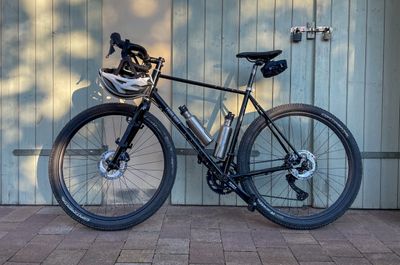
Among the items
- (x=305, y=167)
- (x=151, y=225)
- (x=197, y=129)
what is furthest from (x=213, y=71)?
(x=151, y=225)

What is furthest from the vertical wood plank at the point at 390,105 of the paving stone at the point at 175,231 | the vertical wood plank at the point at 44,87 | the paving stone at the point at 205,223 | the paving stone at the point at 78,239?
the vertical wood plank at the point at 44,87

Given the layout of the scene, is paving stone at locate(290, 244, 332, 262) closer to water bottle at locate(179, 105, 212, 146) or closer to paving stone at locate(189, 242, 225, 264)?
paving stone at locate(189, 242, 225, 264)

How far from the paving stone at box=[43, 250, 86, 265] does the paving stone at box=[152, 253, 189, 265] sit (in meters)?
0.48

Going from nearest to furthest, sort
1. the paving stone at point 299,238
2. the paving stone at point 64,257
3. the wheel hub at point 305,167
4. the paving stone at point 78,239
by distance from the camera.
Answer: the paving stone at point 64,257 → the paving stone at point 78,239 → the paving stone at point 299,238 → the wheel hub at point 305,167

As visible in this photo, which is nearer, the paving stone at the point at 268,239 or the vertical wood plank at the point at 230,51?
the paving stone at the point at 268,239

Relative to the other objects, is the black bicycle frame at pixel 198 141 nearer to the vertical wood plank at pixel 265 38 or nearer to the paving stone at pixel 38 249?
the vertical wood plank at pixel 265 38

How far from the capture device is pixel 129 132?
148 inches

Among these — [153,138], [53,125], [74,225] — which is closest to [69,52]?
[53,125]

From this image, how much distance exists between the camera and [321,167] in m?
4.23

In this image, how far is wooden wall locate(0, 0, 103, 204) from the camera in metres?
4.22

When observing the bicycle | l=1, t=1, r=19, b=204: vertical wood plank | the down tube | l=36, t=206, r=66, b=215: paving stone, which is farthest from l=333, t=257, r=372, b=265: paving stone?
l=1, t=1, r=19, b=204: vertical wood plank

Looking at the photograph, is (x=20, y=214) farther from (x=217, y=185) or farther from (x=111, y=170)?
(x=217, y=185)

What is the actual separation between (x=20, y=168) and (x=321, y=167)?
2.54 meters

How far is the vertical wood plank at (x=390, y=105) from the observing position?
4.13 metres
